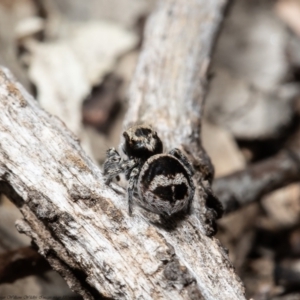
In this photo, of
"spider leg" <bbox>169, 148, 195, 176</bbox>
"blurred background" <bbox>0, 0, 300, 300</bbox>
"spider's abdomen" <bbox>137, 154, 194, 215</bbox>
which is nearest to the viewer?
"spider's abdomen" <bbox>137, 154, 194, 215</bbox>

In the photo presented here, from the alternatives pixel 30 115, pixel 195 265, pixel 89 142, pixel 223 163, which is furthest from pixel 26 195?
pixel 223 163

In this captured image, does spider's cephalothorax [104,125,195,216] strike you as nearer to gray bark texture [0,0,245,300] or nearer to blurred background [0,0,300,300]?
gray bark texture [0,0,245,300]

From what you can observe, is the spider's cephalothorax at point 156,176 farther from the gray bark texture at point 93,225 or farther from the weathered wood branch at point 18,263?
the weathered wood branch at point 18,263

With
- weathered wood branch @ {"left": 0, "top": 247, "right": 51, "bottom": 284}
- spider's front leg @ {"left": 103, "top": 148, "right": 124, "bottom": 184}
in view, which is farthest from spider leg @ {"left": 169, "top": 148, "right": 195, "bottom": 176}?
weathered wood branch @ {"left": 0, "top": 247, "right": 51, "bottom": 284}

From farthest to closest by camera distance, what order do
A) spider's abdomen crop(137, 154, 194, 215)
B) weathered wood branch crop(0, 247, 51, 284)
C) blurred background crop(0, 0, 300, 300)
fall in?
blurred background crop(0, 0, 300, 300), weathered wood branch crop(0, 247, 51, 284), spider's abdomen crop(137, 154, 194, 215)

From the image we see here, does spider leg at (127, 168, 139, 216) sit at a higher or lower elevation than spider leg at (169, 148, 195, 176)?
lower

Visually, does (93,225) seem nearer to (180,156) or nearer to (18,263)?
(180,156)

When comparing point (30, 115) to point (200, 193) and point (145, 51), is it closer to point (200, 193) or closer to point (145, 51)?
point (200, 193)

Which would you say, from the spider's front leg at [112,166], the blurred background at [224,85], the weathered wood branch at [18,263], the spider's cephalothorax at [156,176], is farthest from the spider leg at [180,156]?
the blurred background at [224,85]

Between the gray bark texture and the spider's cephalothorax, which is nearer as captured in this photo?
the gray bark texture
